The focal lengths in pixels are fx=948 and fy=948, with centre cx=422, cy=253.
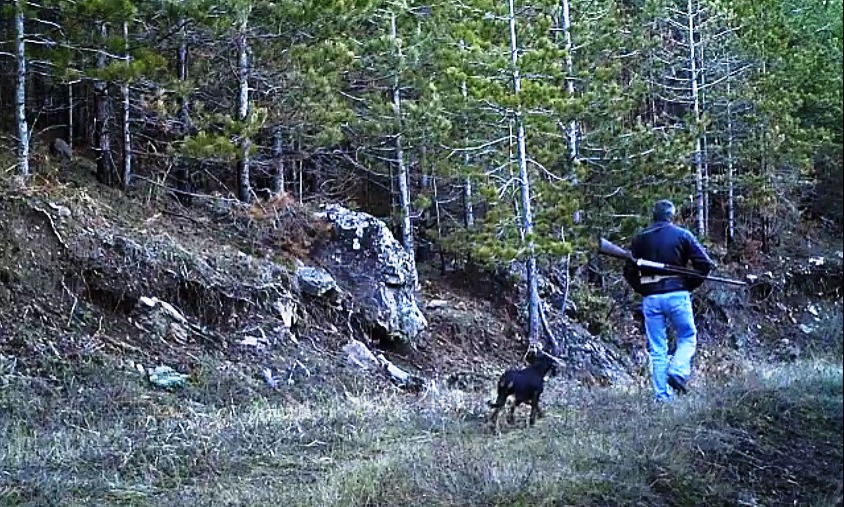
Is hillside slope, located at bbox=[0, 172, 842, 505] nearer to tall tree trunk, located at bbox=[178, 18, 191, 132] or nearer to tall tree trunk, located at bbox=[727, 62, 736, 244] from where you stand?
tall tree trunk, located at bbox=[178, 18, 191, 132]

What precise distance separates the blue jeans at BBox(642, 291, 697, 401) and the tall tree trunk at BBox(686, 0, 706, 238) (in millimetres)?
8062

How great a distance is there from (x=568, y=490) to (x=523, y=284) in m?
13.8

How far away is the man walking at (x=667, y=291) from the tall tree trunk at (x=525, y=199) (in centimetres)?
749

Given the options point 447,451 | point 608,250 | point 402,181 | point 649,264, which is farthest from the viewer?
point 402,181

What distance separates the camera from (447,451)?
6.16m

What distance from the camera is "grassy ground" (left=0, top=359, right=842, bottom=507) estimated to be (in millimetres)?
4930

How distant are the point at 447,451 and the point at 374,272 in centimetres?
891

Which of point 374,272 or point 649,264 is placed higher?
point 649,264

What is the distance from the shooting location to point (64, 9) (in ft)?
36.2

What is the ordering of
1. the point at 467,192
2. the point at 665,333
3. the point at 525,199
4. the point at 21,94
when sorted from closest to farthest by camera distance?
the point at 665,333 → the point at 21,94 → the point at 525,199 → the point at 467,192

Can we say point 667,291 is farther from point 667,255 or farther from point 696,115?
point 696,115

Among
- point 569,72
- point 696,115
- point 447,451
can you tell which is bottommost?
point 447,451

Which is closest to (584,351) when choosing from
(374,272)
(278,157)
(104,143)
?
(374,272)

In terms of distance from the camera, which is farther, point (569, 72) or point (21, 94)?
point (569, 72)
